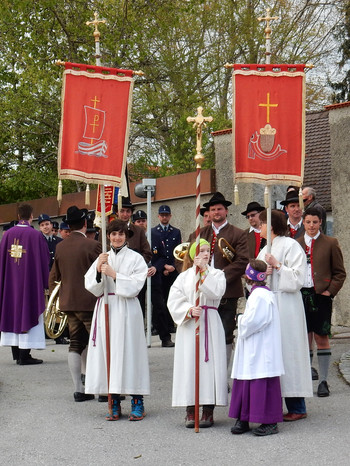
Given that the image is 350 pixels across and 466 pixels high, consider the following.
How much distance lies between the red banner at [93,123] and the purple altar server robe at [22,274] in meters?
4.09

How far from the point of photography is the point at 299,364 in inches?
331

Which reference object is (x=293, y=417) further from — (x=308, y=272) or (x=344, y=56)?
(x=344, y=56)

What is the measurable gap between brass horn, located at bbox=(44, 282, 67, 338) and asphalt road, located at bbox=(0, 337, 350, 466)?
4.08 m

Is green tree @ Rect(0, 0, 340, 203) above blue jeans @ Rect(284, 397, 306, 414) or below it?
above

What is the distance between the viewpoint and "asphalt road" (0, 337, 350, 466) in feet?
22.8

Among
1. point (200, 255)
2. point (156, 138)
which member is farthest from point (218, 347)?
point (156, 138)

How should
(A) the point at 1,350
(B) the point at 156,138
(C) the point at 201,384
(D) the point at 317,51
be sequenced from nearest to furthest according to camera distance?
(C) the point at 201,384
(A) the point at 1,350
(B) the point at 156,138
(D) the point at 317,51

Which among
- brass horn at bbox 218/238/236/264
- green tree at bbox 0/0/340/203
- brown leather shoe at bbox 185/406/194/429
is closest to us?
brown leather shoe at bbox 185/406/194/429

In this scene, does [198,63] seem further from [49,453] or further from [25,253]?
[49,453]

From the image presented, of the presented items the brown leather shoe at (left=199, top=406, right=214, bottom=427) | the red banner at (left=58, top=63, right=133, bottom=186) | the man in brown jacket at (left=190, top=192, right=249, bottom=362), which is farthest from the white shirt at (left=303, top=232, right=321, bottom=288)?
the red banner at (left=58, top=63, right=133, bottom=186)

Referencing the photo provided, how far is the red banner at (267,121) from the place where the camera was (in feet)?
28.4

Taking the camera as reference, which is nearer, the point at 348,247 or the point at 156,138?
the point at 348,247

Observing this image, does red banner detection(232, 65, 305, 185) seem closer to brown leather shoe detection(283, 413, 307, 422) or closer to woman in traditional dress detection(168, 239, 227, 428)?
woman in traditional dress detection(168, 239, 227, 428)

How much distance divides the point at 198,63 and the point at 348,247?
522 inches
